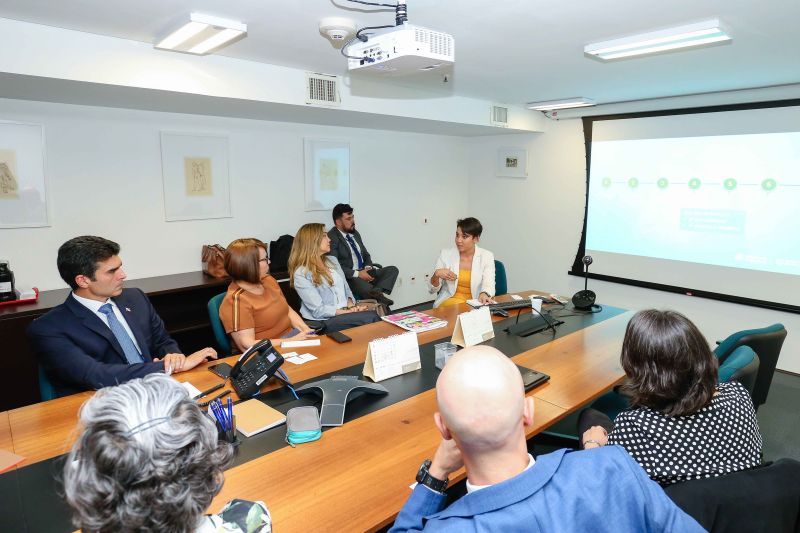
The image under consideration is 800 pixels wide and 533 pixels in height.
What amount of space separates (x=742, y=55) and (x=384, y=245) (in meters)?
3.99

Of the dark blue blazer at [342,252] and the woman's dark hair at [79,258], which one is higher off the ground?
the woman's dark hair at [79,258]

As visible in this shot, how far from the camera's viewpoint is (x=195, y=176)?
14.8 feet

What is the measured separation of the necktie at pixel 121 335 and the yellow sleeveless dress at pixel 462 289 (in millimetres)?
2446

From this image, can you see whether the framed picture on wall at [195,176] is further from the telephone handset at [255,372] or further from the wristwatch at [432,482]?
the wristwatch at [432,482]

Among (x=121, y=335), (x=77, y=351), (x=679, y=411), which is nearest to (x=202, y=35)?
(x=121, y=335)

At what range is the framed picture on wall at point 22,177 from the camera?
3.58 m

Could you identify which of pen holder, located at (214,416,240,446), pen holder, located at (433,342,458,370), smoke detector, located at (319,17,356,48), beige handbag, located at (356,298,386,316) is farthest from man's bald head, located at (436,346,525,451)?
beige handbag, located at (356,298,386,316)

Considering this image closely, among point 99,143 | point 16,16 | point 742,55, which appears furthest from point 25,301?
point 742,55

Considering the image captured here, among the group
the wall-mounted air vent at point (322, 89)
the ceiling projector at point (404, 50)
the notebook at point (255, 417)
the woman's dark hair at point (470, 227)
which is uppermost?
the wall-mounted air vent at point (322, 89)

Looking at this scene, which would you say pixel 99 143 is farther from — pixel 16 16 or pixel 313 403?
pixel 313 403

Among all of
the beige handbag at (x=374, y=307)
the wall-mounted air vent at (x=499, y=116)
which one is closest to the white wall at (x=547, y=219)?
the wall-mounted air vent at (x=499, y=116)

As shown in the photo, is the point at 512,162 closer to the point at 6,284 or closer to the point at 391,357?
the point at 391,357

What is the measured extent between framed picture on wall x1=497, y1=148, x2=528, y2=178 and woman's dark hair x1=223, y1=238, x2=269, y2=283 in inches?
175

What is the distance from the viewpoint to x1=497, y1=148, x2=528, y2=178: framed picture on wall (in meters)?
6.40
